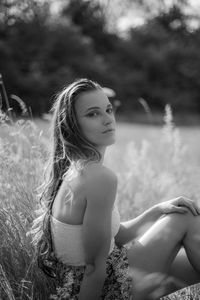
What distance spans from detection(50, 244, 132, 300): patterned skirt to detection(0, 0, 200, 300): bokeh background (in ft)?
0.59

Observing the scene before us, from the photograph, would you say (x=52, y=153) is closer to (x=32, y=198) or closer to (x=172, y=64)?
(x=32, y=198)

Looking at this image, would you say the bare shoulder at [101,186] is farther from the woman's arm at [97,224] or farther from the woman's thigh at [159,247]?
the woman's thigh at [159,247]

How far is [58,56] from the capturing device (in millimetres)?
22031

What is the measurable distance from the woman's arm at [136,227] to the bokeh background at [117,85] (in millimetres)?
290

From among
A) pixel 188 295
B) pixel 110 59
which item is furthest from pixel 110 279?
pixel 110 59

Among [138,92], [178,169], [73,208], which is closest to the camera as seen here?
[73,208]

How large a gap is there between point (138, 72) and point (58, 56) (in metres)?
4.86

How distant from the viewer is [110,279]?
2.00m

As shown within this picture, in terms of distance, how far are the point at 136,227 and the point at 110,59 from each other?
75.8 feet

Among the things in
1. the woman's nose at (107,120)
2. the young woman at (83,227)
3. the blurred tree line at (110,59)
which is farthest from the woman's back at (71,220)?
the blurred tree line at (110,59)

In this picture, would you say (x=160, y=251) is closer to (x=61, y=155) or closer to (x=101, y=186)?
(x=101, y=186)

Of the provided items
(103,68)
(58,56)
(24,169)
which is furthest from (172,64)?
(24,169)

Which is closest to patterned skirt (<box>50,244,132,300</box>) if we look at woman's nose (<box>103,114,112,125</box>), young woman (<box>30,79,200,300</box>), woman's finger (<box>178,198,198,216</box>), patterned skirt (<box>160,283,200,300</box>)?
young woman (<box>30,79,200,300</box>)

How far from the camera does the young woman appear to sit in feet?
6.08
